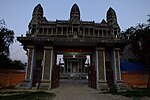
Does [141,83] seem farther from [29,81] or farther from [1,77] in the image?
[1,77]

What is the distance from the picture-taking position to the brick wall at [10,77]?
20.6 m

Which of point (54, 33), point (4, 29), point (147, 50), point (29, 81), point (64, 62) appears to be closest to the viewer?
point (29, 81)

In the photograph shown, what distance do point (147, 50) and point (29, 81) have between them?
14282 mm

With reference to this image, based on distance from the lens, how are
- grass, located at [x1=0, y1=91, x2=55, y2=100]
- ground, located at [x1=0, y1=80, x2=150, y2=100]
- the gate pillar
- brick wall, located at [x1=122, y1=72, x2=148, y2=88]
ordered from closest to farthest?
grass, located at [x1=0, y1=91, x2=55, y2=100], ground, located at [x1=0, y1=80, x2=150, y2=100], the gate pillar, brick wall, located at [x1=122, y1=72, x2=148, y2=88]

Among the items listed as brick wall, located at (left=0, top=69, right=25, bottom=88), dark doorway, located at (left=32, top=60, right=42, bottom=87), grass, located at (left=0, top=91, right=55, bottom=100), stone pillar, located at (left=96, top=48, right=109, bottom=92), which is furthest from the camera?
brick wall, located at (left=0, top=69, right=25, bottom=88)

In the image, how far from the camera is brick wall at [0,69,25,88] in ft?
67.5

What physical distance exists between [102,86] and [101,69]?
80.9 inches

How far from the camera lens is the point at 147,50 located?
20047 millimetres

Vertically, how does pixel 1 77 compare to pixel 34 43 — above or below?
below

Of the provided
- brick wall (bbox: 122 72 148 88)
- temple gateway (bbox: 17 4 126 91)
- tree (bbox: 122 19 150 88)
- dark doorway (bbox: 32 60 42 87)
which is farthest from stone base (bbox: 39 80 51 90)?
tree (bbox: 122 19 150 88)

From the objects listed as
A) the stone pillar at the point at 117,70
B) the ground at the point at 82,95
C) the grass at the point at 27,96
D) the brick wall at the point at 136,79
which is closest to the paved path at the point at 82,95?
the ground at the point at 82,95

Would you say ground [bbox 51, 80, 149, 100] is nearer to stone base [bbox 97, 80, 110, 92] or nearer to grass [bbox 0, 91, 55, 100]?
grass [bbox 0, 91, 55, 100]

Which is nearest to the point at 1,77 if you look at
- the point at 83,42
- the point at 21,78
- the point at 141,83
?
the point at 21,78

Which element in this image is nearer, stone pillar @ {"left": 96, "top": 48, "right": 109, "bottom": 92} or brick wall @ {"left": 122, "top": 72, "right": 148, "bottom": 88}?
stone pillar @ {"left": 96, "top": 48, "right": 109, "bottom": 92}
